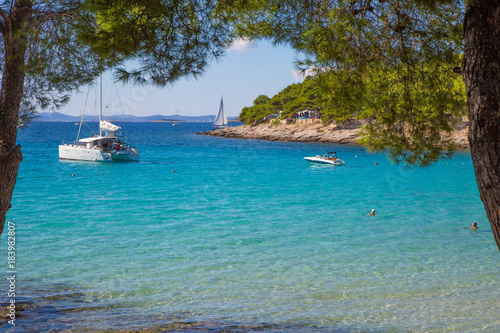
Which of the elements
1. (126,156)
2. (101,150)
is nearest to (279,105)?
(126,156)

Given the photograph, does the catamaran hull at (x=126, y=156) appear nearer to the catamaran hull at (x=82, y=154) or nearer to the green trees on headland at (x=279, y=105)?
the catamaran hull at (x=82, y=154)

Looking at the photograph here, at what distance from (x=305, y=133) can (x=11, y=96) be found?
74.5m

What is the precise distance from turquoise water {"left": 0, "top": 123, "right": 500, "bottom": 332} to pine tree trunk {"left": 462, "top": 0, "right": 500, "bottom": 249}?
518 centimetres

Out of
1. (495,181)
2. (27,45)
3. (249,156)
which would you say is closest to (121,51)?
(27,45)

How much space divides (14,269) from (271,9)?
10093mm

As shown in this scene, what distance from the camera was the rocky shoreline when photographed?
7119cm

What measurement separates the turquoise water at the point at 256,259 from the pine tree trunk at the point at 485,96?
17.0 ft

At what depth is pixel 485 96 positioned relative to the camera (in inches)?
148

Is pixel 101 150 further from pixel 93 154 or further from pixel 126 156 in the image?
pixel 126 156

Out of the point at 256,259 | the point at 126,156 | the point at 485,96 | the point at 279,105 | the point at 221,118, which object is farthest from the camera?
the point at 221,118

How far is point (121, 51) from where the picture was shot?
17.4 ft

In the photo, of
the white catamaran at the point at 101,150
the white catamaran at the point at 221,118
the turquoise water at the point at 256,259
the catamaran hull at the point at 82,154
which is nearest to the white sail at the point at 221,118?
the white catamaran at the point at 221,118

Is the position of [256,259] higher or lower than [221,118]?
lower

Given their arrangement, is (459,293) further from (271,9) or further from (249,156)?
(249,156)
